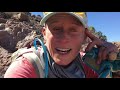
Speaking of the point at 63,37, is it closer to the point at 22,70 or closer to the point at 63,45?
the point at 63,45

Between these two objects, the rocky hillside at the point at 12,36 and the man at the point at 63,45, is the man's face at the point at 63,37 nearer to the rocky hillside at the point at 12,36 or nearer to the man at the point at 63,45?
the man at the point at 63,45

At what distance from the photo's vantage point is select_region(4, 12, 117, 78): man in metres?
1.48

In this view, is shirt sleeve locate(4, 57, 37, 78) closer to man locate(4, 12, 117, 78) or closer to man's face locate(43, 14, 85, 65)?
man locate(4, 12, 117, 78)

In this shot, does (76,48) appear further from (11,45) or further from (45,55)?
(11,45)

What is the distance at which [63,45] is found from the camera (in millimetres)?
1490

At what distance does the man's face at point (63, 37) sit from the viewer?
149 centimetres

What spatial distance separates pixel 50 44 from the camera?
1.51 meters

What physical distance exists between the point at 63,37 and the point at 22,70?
0.26m

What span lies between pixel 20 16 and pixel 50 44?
11202 mm

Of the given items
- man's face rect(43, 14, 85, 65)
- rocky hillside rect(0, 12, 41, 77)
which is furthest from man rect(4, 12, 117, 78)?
rocky hillside rect(0, 12, 41, 77)

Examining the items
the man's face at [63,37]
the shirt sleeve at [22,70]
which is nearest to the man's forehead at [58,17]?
the man's face at [63,37]
